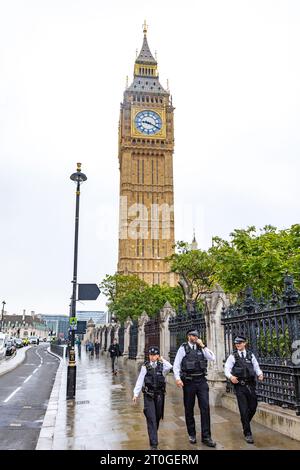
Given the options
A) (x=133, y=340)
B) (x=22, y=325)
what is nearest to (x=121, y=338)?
(x=133, y=340)

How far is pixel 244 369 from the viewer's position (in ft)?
20.5

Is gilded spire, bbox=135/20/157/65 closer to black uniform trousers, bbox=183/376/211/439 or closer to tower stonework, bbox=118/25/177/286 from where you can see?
tower stonework, bbox=118/25/177/286

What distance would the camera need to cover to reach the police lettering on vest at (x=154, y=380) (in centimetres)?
590

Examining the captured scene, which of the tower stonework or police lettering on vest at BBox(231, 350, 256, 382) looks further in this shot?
the tower stonework

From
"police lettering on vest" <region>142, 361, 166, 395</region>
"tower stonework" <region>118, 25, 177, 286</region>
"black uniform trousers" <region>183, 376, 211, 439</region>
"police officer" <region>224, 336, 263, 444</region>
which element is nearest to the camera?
"police lettering on vest" <region>142, 361, 166, 395</region>

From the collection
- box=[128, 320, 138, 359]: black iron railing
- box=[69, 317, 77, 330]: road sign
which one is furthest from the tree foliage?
box=[69, 317, 77, 330]: road sign

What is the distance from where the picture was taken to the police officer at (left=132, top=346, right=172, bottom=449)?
5.77 meters

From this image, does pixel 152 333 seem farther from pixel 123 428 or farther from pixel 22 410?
pixel 123 428

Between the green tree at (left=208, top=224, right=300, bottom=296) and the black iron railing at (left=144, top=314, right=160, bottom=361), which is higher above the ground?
the green tree at (left=208, top=224, right=300, bottom=296)

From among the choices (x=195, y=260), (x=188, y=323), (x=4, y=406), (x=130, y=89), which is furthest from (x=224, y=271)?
(x=130, y=89)

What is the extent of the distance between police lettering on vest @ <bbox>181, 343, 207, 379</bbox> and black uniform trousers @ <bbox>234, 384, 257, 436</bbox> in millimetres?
722

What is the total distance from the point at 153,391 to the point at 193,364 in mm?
747

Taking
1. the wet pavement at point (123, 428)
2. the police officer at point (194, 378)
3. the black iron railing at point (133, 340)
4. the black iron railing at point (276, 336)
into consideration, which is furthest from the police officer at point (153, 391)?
the black iron railing at point (133, 340)

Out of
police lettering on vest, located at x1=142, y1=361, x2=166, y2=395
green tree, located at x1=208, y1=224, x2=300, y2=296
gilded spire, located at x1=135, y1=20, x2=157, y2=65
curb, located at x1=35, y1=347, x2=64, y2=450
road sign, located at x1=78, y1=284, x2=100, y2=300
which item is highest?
gilded spire, located at x1=135, y1=20, x2=157, y2=65
